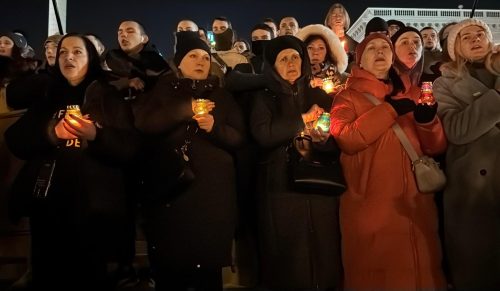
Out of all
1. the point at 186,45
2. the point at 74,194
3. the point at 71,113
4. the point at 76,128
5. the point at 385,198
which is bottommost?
→ the point at 385,198

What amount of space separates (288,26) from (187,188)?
13.3 ft

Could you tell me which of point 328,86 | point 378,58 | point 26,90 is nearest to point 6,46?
point 26,90

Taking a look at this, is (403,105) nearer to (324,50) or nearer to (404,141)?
(404,141)

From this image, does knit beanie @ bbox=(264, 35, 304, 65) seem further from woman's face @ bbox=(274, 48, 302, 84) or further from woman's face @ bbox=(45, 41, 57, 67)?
woman's face @ bbox=(45, 41, 57, 67)

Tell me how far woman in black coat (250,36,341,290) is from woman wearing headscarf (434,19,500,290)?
0.89 metres

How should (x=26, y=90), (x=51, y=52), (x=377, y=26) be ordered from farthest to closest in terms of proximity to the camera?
(x=377, y=26) < (x=51, y=52) < (x=26, y=90)

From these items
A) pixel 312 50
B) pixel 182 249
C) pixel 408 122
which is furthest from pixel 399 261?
pixel 312 50

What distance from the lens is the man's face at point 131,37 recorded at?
5.95 meters

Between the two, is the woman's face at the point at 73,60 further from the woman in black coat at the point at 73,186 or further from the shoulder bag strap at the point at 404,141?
the shoulder bag strap at the point at 404,141

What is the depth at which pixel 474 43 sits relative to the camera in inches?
177

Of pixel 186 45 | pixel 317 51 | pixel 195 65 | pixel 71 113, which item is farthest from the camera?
pixel 317 51

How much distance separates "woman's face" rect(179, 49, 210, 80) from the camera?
4398 mm

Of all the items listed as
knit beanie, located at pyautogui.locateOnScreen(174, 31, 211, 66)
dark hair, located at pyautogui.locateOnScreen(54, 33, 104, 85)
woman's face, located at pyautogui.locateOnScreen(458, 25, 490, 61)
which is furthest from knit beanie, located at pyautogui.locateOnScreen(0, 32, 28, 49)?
woman's face, located at pyautogui.locateOnScreen(458, 25, 490, 61)

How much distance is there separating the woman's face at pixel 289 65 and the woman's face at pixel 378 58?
548mm
